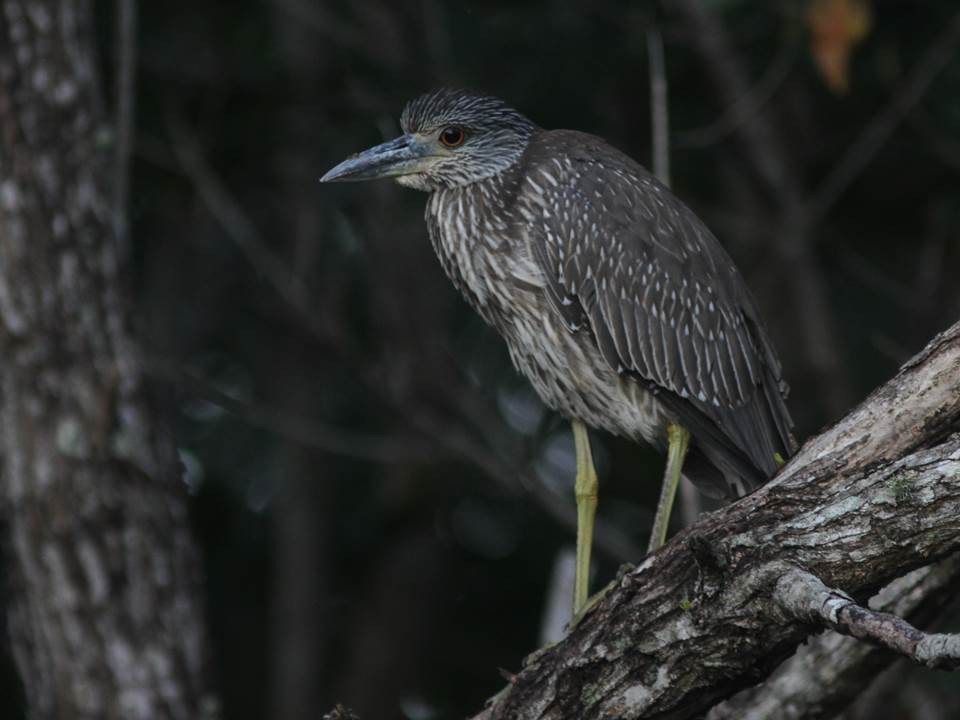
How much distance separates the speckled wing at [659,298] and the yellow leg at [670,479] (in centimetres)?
4

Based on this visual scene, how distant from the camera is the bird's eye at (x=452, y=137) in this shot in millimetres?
4840

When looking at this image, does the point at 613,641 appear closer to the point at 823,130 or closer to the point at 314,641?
the point at 314,641

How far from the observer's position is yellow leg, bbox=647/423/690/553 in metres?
4.21

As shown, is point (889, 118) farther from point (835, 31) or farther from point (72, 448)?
point (72, 448)

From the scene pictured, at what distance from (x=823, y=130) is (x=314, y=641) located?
3385mm

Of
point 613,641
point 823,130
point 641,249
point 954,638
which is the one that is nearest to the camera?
point 954,638

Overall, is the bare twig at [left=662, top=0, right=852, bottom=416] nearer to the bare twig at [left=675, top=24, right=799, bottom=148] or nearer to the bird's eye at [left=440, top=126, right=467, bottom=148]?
the bare twig at [left=675, top=24, right=799, bottom=148]

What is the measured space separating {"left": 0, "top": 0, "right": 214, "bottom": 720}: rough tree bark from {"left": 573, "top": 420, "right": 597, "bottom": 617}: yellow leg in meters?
1.29

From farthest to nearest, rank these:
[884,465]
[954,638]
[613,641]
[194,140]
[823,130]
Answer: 1. [823,130]
2. [194,140]
3. [613,641]
4. [884,465]
5. [954,638]

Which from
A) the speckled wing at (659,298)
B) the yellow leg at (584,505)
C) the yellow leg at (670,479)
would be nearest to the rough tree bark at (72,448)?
the yellow leg at (584,505)

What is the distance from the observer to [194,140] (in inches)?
263

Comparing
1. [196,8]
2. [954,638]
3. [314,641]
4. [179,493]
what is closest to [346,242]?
[196,8]

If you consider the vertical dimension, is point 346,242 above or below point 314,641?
above

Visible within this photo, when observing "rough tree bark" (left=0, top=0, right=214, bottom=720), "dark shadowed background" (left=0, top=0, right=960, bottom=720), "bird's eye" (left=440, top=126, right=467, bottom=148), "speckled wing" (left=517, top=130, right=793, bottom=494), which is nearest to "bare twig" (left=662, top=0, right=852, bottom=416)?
"dark shadowed background" (left=0, top=0, right=960, bottom=720)
